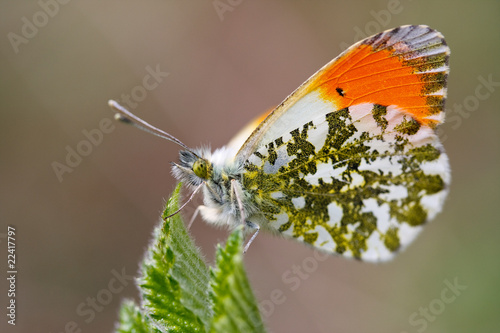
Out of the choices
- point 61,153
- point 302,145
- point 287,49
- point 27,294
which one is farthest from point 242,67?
point 302,145

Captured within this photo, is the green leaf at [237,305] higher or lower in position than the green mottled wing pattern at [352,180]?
higher

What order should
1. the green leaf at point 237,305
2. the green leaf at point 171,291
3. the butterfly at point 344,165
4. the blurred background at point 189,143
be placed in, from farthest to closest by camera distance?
the blurred background at point 189,143 < the butterfly at point 344,165 < the green leaf at point 171,291 < the green leaf at point 237,305

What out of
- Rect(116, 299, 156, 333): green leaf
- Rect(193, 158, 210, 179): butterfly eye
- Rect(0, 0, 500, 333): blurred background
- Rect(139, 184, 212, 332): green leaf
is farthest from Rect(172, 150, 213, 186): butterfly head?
Rect(0, 0, 500, 333): blurred background

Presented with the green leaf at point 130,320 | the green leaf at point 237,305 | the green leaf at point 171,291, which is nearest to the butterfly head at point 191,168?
the green leaf at point 171,291

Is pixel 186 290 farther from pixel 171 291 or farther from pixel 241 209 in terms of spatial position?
pixel 241 209

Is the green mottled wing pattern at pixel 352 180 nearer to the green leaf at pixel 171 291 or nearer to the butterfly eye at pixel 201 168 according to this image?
the butterfly eye at pixel 201 168

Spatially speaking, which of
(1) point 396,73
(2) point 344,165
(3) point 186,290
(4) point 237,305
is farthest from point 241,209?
(4) point 237,305

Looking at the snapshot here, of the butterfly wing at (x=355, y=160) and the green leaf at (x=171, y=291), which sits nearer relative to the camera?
the green leaf at (x=171, y=291)
